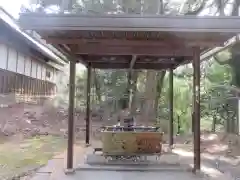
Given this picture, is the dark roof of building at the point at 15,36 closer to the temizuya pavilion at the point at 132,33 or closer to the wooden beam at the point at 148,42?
the temizuya pavilion at the point at 132,33

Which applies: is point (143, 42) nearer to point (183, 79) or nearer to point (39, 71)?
point (183, 79)

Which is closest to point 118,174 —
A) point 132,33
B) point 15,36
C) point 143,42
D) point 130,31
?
point 143,42

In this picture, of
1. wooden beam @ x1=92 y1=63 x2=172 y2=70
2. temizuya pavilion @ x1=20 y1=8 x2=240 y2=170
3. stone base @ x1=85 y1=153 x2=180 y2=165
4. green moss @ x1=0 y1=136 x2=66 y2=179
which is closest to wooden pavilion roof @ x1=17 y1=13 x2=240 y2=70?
temizuya pavilion @ x1=20 y1=8 x2=240 y2=170

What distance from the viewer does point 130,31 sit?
4.76m

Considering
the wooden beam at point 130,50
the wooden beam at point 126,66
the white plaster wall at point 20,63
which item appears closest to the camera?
the wooden beam at point 130,50

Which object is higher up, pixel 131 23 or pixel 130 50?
pixel 131 23

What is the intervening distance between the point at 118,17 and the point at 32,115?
11556 millimetres

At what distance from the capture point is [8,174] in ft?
20.4

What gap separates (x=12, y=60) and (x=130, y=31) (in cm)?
990

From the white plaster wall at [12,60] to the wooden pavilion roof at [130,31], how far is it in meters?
7.57

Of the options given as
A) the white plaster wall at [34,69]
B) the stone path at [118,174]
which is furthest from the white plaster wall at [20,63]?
the stone path at [118,174]

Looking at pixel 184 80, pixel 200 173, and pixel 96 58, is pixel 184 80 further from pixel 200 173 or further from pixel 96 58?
pixel 200 173

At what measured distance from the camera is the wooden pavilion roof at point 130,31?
15.2ft

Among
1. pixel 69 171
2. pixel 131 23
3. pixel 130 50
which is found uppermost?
pixel 131 23
